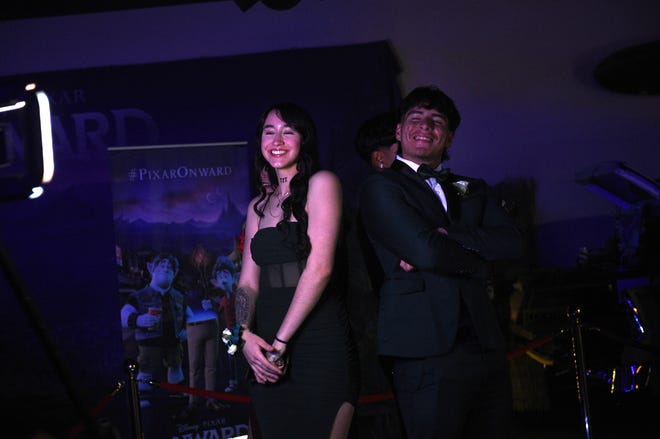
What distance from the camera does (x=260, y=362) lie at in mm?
2576

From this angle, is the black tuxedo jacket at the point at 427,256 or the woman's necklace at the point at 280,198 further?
the woman's necklace at the point at 280,198

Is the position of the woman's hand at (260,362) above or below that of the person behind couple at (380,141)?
below

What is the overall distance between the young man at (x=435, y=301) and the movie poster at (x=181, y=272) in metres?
2.69

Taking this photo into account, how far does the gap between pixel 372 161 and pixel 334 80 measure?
2.26m

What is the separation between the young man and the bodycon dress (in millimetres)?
208

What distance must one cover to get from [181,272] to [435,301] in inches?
120

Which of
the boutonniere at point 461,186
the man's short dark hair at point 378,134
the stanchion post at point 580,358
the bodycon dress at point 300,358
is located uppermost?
the man's short dark hair at point 378,134

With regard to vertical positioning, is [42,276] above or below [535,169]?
below

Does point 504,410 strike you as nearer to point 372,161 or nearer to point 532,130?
point 372,161

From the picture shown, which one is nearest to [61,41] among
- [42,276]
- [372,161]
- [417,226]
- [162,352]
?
[42,276]

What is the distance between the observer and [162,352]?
199 inches

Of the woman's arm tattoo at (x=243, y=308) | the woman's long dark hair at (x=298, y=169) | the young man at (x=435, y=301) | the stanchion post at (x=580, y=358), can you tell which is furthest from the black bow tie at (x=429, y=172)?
the stanchion post at (x=580, y=358)

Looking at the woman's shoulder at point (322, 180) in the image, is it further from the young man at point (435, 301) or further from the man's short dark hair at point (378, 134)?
the man's short dark hair at point (378, 134)

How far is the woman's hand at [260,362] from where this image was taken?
8.43 ft
